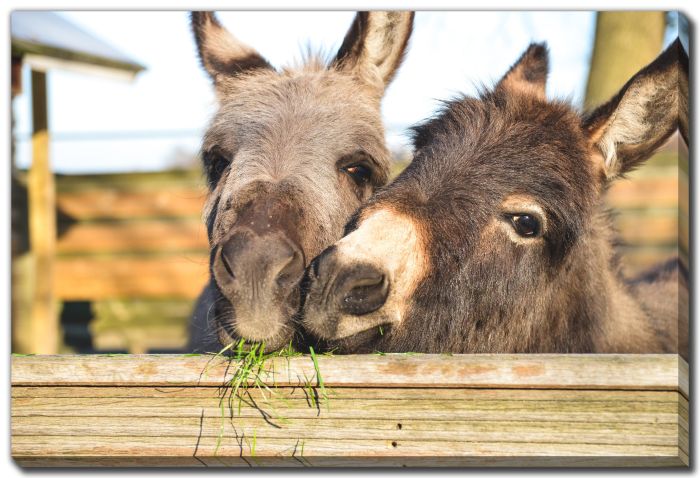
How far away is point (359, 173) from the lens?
2900 mm

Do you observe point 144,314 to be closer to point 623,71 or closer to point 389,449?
point 623,71

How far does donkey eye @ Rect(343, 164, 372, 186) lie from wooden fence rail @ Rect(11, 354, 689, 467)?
3.70 feet

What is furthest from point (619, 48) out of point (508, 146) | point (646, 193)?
point (508, 146)

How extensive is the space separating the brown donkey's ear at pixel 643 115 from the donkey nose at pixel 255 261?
4.42 ft

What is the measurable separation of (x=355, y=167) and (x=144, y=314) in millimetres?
6249

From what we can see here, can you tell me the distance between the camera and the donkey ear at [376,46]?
3.14 metres

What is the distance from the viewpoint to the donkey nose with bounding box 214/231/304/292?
6.86 ft

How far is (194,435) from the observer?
1.93 m

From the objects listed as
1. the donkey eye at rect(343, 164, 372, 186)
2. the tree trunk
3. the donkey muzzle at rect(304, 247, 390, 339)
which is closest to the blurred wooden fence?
the tree trunk

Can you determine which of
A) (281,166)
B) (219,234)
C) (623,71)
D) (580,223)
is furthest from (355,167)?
(623,71)

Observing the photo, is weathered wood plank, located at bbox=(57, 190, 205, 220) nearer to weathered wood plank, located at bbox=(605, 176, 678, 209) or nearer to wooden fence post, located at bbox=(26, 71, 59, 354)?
wooden fence post, located at bbox=(26, 71, 59, 354)

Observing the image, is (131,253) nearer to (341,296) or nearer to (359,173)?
(359,173)

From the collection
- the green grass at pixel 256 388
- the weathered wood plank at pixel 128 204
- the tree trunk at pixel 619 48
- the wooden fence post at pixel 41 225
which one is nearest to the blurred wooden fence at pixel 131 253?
the weathered wood plank at pixel 128 204

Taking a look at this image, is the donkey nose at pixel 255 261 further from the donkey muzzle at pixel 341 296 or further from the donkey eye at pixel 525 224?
the donkey eye at pixel 525 224
